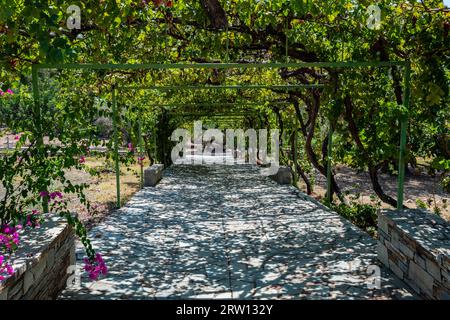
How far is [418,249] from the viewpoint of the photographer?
13.4 feet

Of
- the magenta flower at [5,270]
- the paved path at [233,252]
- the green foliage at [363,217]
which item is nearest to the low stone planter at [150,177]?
the paved path at [233,252]

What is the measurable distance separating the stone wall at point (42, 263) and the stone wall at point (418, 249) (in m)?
3.44

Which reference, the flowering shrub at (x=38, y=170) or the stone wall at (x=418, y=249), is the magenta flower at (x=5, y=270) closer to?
the flowering shrub at (x=38, y=170)

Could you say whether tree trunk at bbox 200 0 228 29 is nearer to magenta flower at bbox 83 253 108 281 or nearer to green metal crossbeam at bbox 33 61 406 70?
green metal crossbeam at bbox 33 61 406 70

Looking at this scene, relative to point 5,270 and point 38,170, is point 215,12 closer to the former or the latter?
point 38,170

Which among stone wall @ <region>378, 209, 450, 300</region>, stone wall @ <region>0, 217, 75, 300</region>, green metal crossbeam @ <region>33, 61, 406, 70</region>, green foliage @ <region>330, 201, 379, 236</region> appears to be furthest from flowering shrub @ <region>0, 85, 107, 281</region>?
green foliage @ <region>330, 201, 379, 236</region>

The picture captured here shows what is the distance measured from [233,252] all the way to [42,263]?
107 inches

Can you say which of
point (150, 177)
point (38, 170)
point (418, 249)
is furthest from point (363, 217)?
point (150, 177)

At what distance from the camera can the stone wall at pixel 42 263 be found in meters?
3.16

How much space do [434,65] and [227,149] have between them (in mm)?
30665

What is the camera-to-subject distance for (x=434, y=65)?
5.11m

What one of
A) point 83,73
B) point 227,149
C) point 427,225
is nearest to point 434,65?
point 427,225
